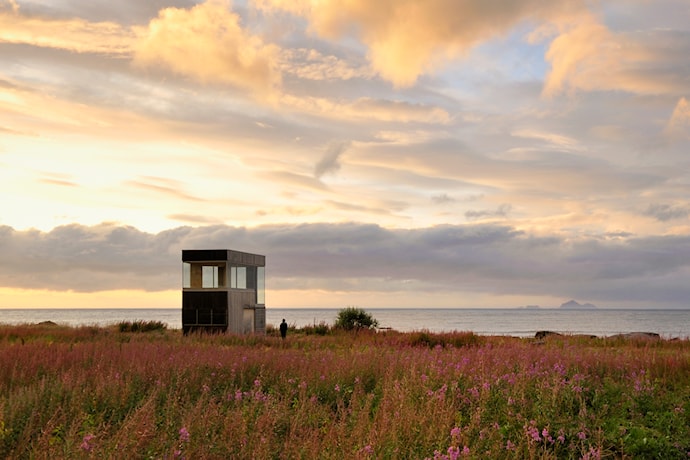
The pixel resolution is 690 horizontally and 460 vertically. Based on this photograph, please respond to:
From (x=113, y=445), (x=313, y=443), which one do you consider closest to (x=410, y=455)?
(x=313, y=443)

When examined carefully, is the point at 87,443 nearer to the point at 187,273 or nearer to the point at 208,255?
the point at 208,255

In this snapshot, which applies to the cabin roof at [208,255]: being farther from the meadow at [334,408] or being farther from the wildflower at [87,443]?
the wildflower at [87,443]

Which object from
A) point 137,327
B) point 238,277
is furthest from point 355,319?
point 137,327

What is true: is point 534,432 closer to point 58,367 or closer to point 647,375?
point 647,375

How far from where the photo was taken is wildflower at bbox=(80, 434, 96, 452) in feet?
17.4

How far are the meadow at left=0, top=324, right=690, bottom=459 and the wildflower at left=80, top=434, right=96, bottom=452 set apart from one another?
0.09 ft

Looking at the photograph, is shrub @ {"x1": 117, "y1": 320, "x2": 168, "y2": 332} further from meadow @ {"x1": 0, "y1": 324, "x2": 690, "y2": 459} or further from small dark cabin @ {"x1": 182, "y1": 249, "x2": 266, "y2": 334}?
meadow @ {"x1": 0, "y1": 324, "x2": 690, "y2": 459}

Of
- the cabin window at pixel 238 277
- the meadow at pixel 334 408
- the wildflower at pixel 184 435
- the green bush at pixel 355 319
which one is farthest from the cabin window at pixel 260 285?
the wildflower at pixel 184 435

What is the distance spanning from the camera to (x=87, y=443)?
5.46m

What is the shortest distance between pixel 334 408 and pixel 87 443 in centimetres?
527

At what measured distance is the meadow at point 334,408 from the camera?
Answer: 638 cm

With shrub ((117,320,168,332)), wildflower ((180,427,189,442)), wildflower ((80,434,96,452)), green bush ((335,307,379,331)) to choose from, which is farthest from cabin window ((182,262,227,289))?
wildflower ((80,434,96,452))

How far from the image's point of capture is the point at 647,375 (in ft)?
38.9

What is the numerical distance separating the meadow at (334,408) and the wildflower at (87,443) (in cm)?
3
